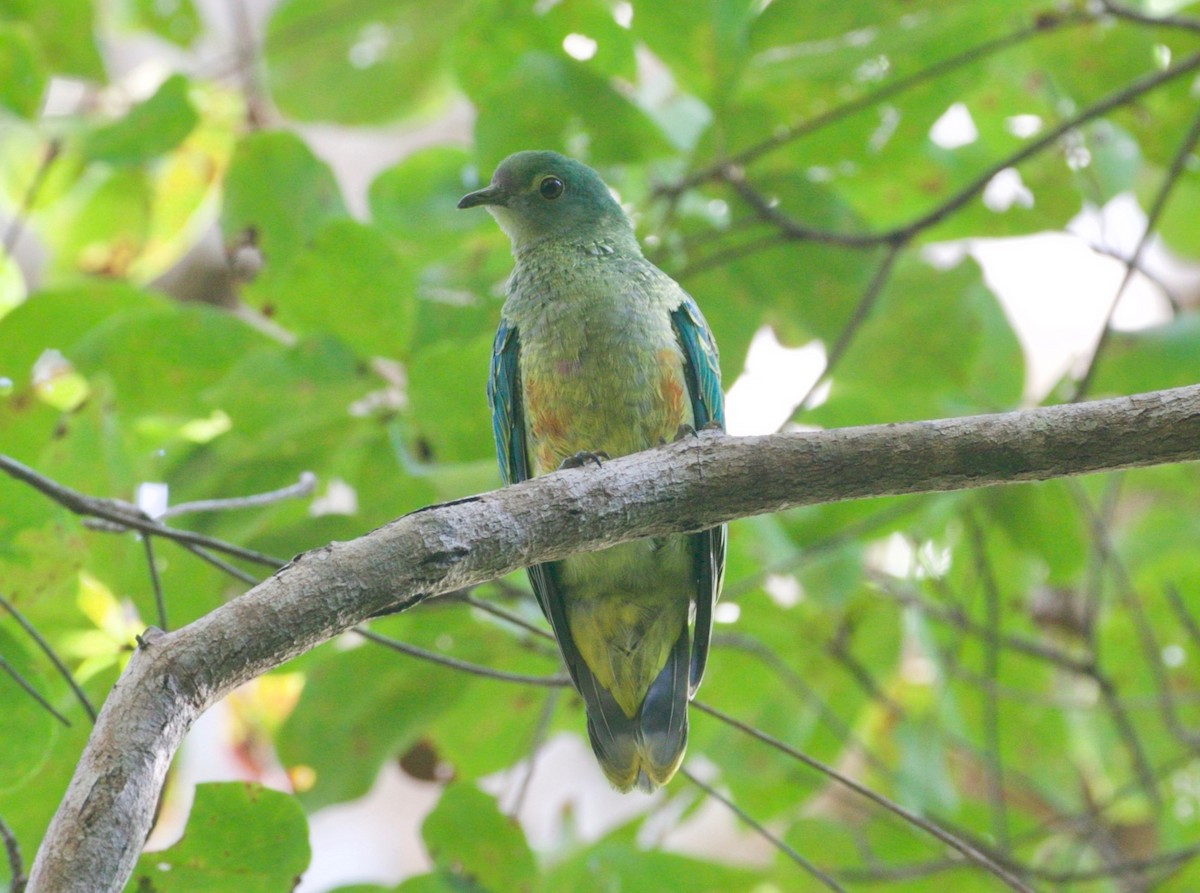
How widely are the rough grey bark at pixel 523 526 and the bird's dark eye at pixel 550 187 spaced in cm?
140

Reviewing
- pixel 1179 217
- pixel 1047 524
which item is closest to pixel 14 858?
pixel 1047 524

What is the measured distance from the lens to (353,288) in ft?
9.90

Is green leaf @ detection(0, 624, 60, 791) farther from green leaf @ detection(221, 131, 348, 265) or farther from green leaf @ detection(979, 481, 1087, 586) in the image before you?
green leaf @ detection(979, 481, 1087, 586)

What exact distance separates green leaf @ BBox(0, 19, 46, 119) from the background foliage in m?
0.01

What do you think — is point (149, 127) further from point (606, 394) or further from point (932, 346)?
point (932, 346)

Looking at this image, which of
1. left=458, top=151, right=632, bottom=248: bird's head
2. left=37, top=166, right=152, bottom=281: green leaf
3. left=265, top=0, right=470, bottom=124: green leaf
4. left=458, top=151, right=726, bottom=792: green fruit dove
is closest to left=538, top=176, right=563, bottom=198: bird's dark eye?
left=458, top=151, right=632, bottom=248: bird's head

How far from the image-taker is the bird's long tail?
2781 millimetres

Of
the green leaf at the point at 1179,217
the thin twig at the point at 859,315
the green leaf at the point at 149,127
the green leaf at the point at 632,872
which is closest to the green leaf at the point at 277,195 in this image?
the green leaf at the point at 149,127

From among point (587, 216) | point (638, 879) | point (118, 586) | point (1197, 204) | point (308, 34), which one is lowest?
point (638, 879)

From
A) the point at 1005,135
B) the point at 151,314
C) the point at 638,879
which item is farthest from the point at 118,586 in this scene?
the point at 1005,135

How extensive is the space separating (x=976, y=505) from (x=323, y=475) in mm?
1960

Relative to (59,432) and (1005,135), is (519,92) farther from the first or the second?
(1005,135)

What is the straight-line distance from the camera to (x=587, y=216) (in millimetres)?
3311

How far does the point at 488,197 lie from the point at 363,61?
132 centimetres
